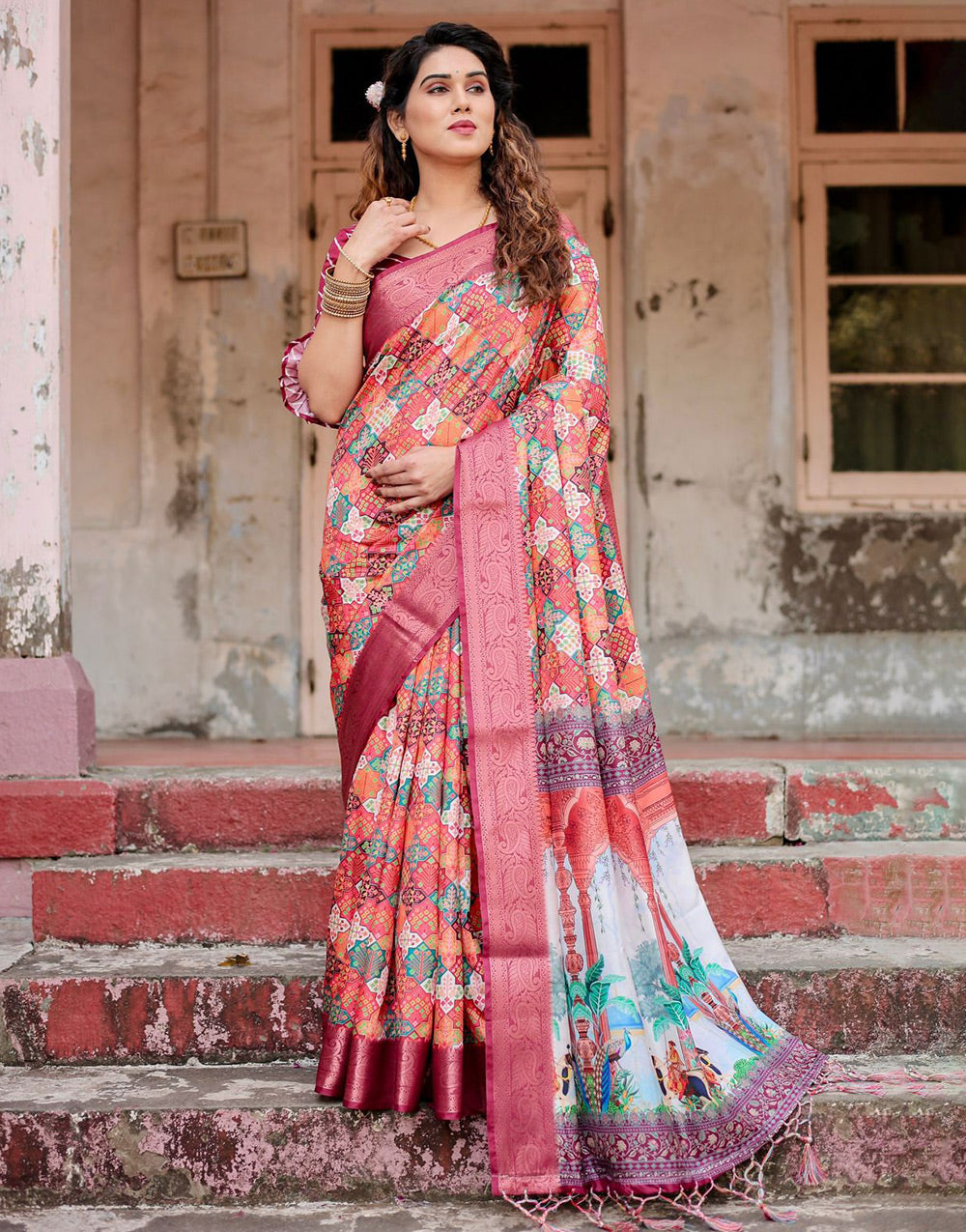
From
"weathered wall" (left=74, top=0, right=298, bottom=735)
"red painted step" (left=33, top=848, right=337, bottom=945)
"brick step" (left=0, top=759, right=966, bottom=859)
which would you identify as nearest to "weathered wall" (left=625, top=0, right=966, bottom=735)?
"weathered wall" (left=74, top=0, right=298, bottom=735)

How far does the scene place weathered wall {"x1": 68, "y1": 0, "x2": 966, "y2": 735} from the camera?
Result: 5.23 meters

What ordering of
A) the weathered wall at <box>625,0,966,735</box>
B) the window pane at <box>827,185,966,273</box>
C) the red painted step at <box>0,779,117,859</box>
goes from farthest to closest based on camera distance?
the window pane at <box>827,185,966,273</box>
the weathered wall at <box>625,0,966,735</box>
the red painted step at <box>0,779,117,859</box>

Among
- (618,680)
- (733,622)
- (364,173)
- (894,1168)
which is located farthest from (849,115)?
(894,1168)

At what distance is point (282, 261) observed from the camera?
17.4 feet

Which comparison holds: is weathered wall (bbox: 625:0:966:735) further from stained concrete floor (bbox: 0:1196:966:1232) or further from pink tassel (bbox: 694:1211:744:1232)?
pink tassel (bbox: 694:1211:744:1232)

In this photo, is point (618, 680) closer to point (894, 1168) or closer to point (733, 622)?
point (894, 1168)

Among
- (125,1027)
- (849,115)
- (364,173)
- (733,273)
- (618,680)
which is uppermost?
(849,115)

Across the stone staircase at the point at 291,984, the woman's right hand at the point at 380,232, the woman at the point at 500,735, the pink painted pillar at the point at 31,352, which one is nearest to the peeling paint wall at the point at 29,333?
the pink painted pillar at the point at 31,352

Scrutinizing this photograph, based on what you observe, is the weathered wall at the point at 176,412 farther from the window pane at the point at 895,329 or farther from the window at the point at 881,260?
the window pane at the point at 895,329

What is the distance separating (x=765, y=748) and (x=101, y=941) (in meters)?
2.29

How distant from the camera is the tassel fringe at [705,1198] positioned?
2.25 m

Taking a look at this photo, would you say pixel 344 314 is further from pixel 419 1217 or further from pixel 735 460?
pixel 735 460

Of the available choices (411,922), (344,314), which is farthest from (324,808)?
(344,314)

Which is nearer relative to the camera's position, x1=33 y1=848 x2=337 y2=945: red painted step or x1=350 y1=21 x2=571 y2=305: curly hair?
x1=350 y1=21 x2=571 y2=305: curly hair
